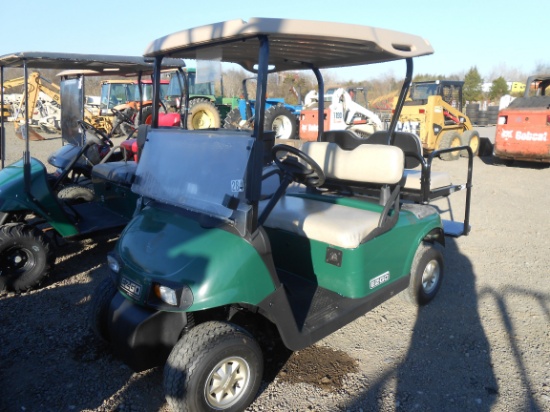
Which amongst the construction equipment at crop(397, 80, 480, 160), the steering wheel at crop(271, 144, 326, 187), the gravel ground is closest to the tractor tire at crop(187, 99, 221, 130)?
the construction equipment at crop(397, 80, 480, 160)

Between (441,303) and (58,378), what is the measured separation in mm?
2891

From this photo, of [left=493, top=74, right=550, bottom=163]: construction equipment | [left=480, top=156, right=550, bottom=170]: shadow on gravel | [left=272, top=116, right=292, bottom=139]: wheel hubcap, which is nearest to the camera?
[left=493, top=74, right=550, bottom=163]: construction equipment

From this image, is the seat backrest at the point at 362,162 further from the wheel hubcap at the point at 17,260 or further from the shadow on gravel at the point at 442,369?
the wheel hubcap at the point at 17,260

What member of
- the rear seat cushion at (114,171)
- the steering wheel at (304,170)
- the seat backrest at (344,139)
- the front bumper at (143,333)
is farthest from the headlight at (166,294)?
the rear seat cushion at (114,171)

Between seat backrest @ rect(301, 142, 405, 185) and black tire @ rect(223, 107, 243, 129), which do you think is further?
black tire @ rect(223, 107, 243, 129)

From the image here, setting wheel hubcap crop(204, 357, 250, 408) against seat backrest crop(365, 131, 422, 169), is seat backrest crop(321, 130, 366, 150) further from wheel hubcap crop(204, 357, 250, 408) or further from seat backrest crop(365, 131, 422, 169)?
wheel hubcap crop(204, 357, 250, 408)

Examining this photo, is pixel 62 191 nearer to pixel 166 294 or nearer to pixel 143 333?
pixel 143 333

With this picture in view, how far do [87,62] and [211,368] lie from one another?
3899 mm

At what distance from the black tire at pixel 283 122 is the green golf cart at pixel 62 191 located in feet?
22.3

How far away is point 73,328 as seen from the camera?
317cm

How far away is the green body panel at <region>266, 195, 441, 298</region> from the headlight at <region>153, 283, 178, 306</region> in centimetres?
117

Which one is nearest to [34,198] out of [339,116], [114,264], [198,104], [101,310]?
[101,310]

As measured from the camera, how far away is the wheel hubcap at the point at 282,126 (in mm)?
12562

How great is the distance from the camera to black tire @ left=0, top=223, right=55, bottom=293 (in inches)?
144
